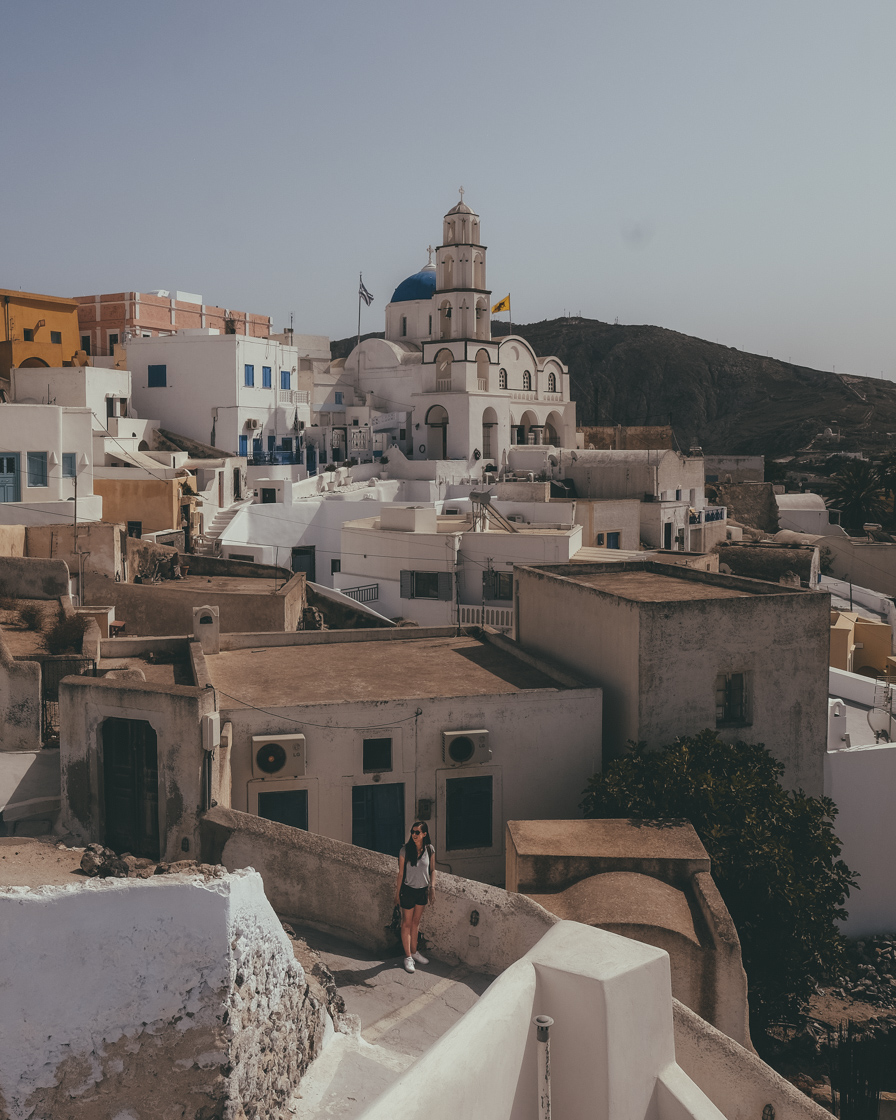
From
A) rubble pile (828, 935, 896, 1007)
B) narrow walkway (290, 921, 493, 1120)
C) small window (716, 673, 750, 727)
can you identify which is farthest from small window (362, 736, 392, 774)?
rubble pile (828, 935, 896, 1007)

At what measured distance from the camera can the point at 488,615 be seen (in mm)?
24391

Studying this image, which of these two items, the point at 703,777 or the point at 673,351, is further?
the point at 673,351

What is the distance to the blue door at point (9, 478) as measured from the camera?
24.4m

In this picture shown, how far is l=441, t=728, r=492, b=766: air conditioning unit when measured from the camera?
12359 millimetres

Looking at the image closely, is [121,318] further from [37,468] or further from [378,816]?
[378,816]

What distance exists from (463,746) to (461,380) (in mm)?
39048

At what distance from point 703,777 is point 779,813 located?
1031 millimetres

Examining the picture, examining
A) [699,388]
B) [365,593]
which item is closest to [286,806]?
[365,593]

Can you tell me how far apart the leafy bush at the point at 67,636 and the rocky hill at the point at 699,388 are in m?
94.7

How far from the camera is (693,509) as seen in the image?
42.5 meters

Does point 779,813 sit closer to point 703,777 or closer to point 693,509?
point 703,777

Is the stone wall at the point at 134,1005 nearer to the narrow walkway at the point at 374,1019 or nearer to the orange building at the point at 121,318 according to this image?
the narrow walkway at the point at 374,1019

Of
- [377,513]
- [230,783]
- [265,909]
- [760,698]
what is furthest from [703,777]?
[377,513]

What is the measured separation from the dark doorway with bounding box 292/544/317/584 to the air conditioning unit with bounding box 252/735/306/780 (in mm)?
22848
